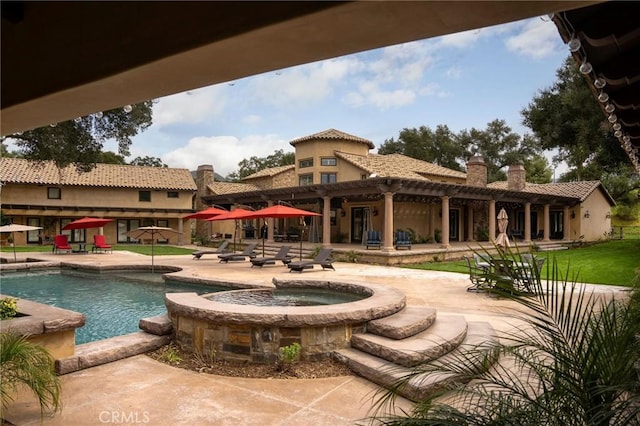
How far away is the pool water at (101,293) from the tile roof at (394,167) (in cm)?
1448

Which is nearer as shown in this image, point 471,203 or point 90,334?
point 90,334

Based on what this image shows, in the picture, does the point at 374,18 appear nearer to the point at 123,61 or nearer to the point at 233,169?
the point at 123,61

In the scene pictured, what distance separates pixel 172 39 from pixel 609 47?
2.93 m

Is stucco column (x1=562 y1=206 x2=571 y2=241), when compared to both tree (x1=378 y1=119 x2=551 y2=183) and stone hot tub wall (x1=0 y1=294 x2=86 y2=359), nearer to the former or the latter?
tree (x1=378 y1=119 x2=551 y2=183)

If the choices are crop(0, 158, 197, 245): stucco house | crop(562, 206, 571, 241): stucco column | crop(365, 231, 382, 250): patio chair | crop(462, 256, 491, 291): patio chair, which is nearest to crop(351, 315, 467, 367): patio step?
crop(462, 256, 491, 291): patio chair

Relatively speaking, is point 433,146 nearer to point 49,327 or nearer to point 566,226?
point 566,226

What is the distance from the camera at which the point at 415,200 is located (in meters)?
24.2


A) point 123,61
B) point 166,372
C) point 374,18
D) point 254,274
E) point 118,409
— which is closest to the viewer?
point 374,18

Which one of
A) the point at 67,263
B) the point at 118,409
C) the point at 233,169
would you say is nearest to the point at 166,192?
the point at 67,263

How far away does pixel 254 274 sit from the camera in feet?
44.7

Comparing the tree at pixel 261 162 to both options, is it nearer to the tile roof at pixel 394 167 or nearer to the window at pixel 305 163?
the window at pixel 305 163

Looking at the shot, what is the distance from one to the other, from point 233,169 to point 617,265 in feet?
165

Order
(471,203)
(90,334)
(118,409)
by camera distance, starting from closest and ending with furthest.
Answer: (118,409)
(90,334)
(471,203)

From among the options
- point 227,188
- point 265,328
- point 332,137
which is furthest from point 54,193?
point 265,328
